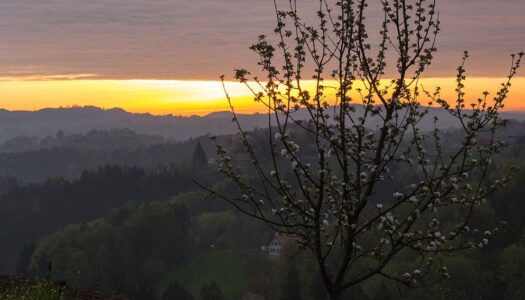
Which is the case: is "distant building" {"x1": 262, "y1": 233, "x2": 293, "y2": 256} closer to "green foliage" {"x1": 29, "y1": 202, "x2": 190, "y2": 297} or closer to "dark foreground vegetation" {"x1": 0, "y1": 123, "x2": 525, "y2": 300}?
"dark foreground vegetation" {"x1": 0, "y1": 123, "x2": 525, "y2": 300}

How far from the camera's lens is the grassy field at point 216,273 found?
324ft

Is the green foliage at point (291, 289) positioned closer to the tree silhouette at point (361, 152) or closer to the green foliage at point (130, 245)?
the green foliage at point (130, 245)

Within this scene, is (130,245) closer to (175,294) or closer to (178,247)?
(178,247)

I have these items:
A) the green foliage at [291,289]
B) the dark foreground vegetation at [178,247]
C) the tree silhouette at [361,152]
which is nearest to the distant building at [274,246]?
the dark foreground vegetation at [178,247]

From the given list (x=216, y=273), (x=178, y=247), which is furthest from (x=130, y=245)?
(x=216, y=273)

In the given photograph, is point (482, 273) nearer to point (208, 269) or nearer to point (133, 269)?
point (208, 269)

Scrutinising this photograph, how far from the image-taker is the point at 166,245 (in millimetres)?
117375

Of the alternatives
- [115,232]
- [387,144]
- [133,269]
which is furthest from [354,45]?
[115,232]

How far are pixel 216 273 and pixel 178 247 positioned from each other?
46.6 feet

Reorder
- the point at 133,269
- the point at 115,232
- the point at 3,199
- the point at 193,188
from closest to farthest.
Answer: the point at 133,269 → the point at 115,232 → the point at 3,199 → the point at 193,188

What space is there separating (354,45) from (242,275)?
96870 millimetres

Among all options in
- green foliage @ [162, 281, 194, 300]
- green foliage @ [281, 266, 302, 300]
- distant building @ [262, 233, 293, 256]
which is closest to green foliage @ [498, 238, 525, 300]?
green foliage @ [281, 266, 302, 300]

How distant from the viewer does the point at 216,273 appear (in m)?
106

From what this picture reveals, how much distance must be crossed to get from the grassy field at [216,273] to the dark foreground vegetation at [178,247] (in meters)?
0.21
